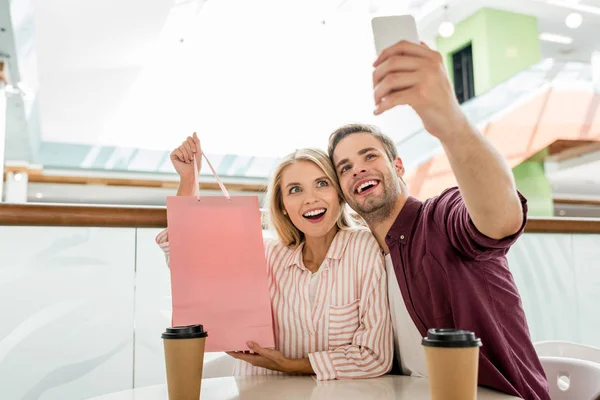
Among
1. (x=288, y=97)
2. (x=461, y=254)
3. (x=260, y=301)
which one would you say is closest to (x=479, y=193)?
(x=461, y=254)

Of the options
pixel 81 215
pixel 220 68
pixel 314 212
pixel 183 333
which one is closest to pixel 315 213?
pixel 314 212

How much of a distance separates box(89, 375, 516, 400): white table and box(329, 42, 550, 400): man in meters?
0.15

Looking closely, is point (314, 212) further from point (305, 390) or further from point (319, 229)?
point (305, 390)

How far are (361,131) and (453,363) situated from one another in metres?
0.86

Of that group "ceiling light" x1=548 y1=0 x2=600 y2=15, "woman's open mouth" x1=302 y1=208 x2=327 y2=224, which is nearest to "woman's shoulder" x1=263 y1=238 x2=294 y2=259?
"woman's open mouth" x1=302 y1=208 x2=327 y2=224

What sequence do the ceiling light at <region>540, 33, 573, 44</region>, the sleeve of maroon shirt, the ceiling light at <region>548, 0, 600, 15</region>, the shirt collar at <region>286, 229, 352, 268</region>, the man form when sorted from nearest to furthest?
the man, the sleeve of maroon shirt, the shirt collar at <region>286, 229, 352, 268</region>, the ceiling light at <region>548, 0, 600, 15</region>, the ceiling light at <region>540, 33, 573, 44</region>

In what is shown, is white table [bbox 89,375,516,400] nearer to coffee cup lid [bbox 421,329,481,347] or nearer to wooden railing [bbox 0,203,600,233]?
coffee cup lid [bbox 421,329,481,347]

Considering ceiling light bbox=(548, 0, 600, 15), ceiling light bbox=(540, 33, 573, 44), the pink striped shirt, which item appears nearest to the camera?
the pink striped shirt

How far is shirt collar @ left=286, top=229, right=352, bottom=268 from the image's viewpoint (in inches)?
52.7

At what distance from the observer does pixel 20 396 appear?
5.39 feet

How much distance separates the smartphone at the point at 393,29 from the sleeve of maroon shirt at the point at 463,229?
0.46 m

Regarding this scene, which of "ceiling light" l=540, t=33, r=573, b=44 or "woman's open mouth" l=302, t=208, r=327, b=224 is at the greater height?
"ceiling light" l=540, t=33, r=573, b=44

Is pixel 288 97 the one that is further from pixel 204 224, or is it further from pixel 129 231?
pixel 204 224

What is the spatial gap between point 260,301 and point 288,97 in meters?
9.76
